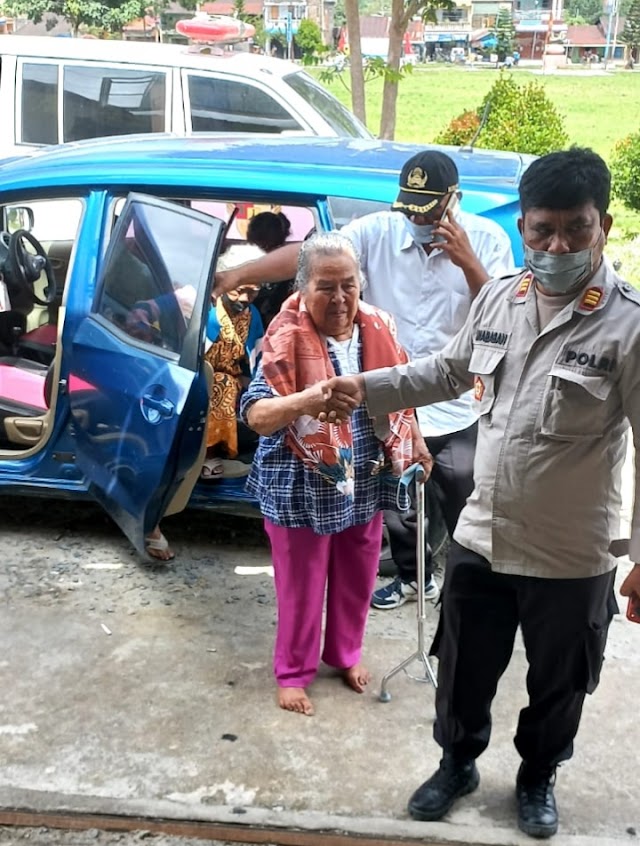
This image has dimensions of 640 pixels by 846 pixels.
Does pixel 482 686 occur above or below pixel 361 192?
below

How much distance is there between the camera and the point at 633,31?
41.4 metres

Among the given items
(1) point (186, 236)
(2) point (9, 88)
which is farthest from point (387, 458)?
(2) point (9, 88)

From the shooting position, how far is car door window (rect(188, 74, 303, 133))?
7.77 m

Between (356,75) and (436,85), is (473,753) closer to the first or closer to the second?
A: (356,75)

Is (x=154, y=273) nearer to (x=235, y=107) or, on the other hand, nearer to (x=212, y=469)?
(x=212, y=469)

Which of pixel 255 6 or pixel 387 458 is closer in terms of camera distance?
pixel 387 458

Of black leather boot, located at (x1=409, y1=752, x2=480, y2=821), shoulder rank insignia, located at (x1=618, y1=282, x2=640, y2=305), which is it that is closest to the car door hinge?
black leather boot, located at (x1=409, y1=752, x2=480, y2=821)

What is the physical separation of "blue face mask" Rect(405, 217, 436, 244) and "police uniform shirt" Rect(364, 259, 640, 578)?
0.77 meters

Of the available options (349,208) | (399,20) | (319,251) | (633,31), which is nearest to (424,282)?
(319,251)

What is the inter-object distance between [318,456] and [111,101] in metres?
6.39

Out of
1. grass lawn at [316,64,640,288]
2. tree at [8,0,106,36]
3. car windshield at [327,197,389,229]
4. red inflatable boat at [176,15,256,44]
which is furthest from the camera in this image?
tree at [8,0,106,36]

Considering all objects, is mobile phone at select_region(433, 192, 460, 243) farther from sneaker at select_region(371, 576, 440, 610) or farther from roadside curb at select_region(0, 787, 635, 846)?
roadside curb at select_region(0, 787, 635, 846)

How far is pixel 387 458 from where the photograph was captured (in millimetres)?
3006

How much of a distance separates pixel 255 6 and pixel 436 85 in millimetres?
19326
